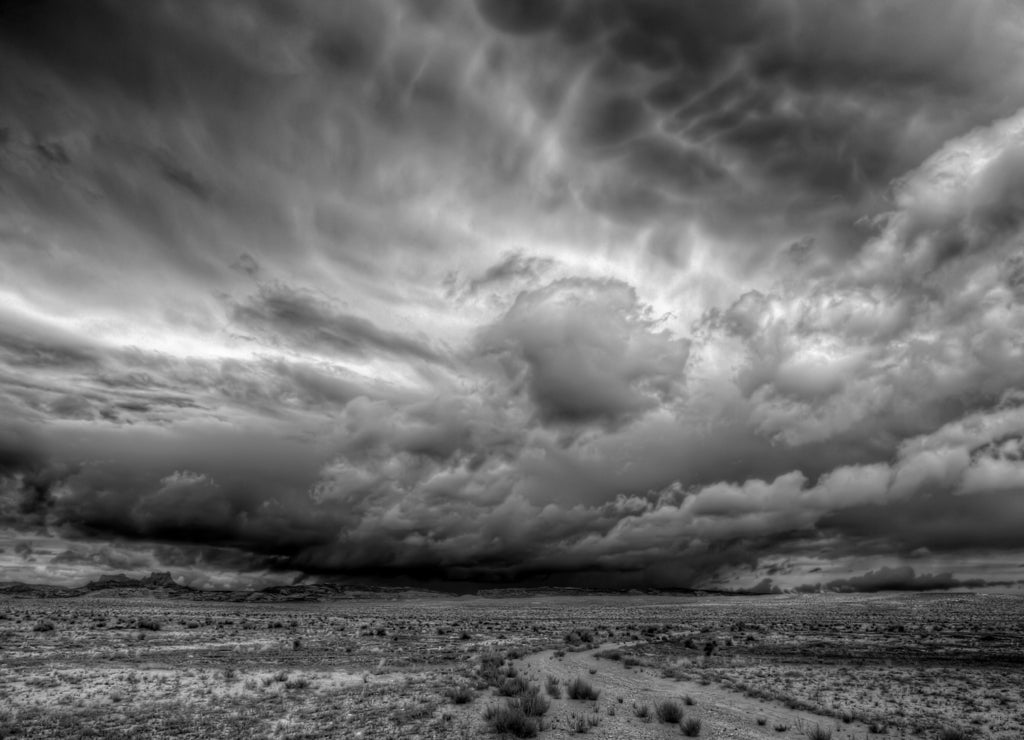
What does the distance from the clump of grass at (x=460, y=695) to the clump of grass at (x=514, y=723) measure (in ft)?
9.59

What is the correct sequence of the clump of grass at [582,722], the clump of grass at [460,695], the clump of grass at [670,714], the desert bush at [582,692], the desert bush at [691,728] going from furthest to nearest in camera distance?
the desert bush at [582,692]
the clump of grass at [460,695]
the clump of grass at [670,714]
the clump of grass at [582,722]
the desert bush at [691,728]

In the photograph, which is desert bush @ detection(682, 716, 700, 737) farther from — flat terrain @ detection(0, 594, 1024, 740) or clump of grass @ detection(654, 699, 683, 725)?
clump of grass @ detection(654, 699, 683, 725)

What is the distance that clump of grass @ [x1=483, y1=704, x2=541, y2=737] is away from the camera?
1544 centimetres

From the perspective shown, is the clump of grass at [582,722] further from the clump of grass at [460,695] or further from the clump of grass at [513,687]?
the clump of grass at [460,695]

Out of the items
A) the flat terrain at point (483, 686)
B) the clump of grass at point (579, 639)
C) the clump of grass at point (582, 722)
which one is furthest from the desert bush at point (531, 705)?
the clump of grass at point (579, 639)

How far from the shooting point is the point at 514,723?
15.7m

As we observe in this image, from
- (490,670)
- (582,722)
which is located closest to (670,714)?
(582,722)

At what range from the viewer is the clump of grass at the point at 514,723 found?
50.7 ft

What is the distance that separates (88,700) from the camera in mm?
19125

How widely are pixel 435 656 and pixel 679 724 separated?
63.8ft

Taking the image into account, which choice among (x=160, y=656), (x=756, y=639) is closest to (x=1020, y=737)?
(x=756, y=639)

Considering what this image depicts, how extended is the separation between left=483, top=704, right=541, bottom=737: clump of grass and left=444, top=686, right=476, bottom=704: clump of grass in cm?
292

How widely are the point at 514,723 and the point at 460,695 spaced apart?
15.1 feet

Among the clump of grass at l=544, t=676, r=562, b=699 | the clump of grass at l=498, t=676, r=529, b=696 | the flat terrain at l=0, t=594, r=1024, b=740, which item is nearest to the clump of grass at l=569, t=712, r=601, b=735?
the flat terrain at l=0, t=594, r=1024, b=740
